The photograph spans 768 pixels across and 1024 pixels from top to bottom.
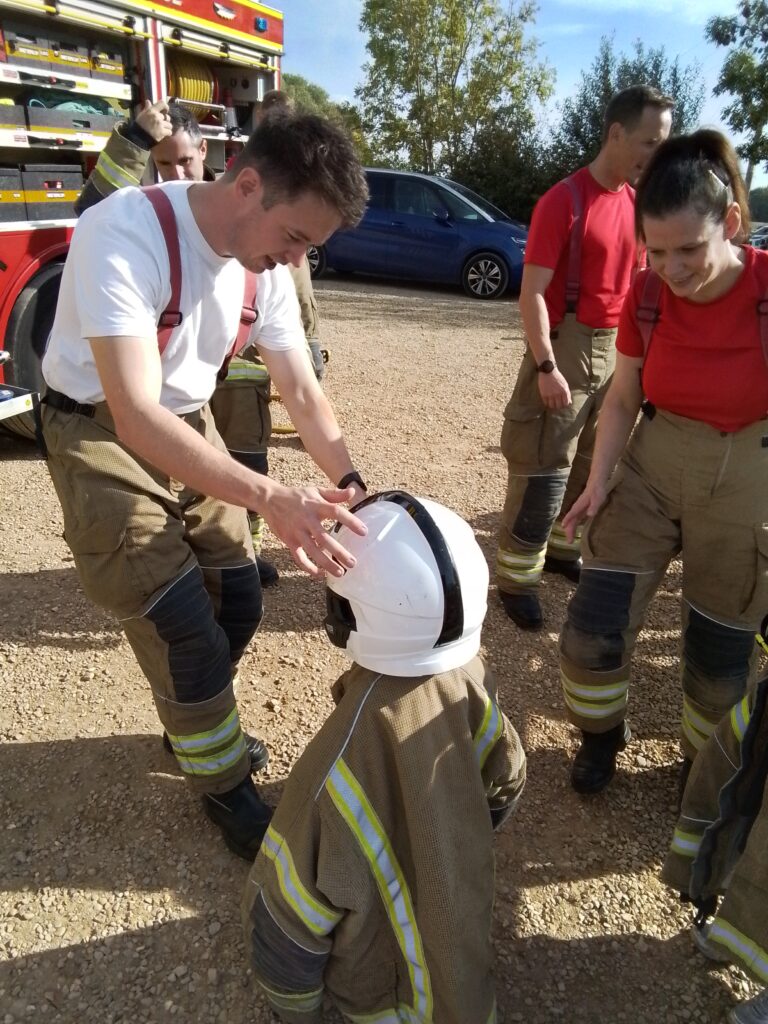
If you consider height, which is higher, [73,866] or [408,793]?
[408,793]

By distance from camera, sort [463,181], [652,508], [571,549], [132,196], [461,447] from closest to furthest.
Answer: [132,196] → [652,508] → [571,549] → [461,447] → [463,181]

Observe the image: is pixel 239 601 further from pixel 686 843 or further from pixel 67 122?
pixel 67 122

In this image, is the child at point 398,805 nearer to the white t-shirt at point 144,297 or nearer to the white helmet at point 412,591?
the white helmet at point 412,591

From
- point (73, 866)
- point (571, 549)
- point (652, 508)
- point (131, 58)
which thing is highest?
point (131, 58)

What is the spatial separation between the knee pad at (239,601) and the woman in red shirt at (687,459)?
1.03m

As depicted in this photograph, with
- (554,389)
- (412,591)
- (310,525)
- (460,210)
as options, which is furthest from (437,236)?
(412,591)

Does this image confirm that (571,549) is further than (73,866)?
Yes

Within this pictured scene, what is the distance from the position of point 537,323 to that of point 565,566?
143 cm

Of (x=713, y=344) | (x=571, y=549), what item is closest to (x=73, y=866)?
(x=713, y=344)

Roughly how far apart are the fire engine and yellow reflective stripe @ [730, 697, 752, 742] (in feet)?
15.1

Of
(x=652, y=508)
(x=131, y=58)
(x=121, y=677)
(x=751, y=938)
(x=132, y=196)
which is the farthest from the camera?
(x=131, y=58)

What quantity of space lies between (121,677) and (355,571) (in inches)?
77.2

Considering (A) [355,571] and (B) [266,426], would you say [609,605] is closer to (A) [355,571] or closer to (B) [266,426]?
(A) [355,571]

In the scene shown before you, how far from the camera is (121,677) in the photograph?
319cm
